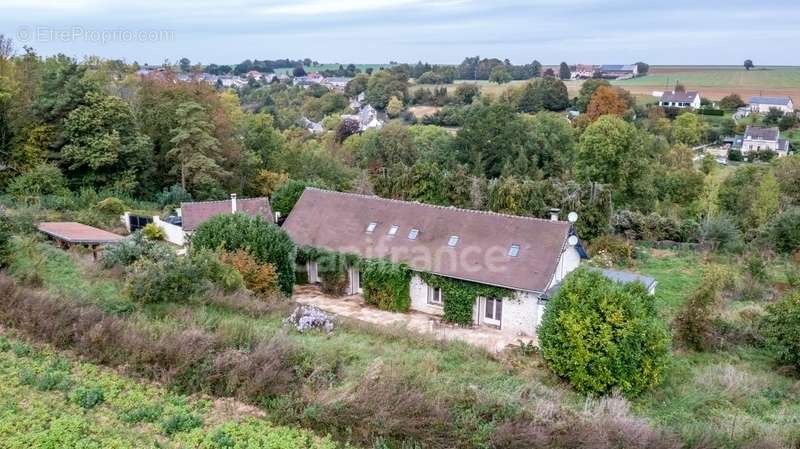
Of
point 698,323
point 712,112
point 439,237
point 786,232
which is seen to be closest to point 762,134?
point 712,112

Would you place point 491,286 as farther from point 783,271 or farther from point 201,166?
point 201,166

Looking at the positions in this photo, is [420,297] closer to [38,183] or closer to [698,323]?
[698,323]

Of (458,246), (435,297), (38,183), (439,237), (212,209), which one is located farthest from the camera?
(38,183)

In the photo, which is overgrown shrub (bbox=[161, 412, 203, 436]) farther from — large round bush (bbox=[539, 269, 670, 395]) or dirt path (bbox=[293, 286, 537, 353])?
large round bush (bbox=[539, 269, 670, 395])

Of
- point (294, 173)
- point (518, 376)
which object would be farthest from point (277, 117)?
point (518, 376)

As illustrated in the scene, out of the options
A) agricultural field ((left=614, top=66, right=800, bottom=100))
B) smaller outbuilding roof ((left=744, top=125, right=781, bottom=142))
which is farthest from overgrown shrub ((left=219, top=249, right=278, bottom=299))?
agricultural field ((left=614, top=66, right=800, bottom=100))
